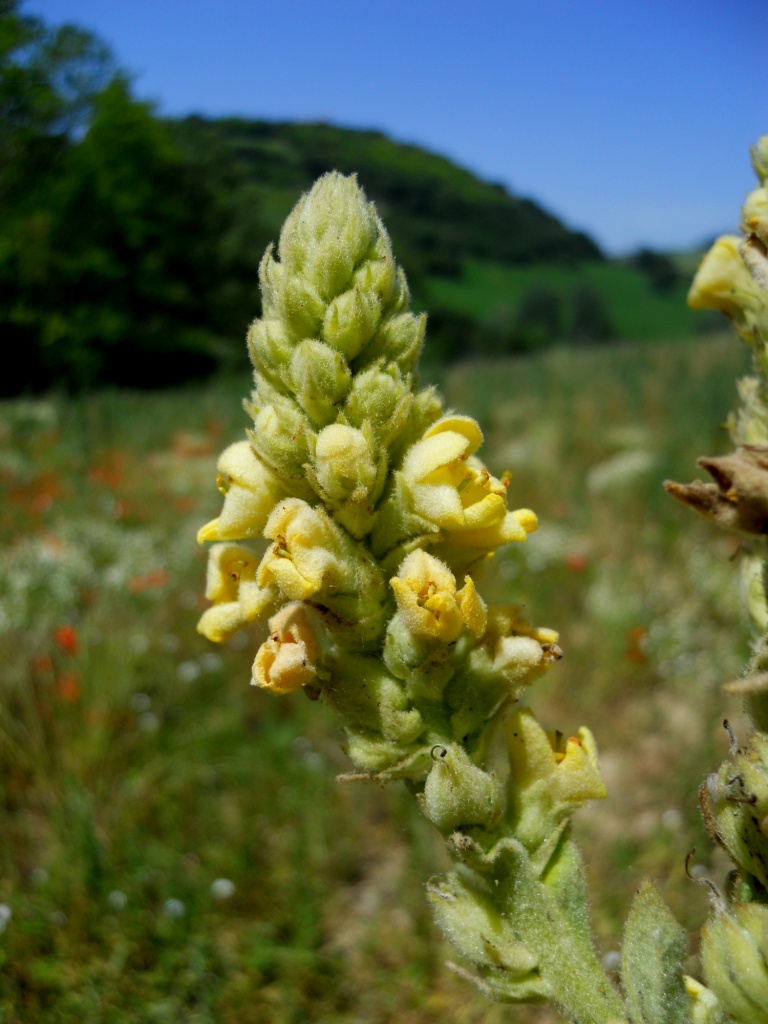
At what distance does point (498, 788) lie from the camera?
107 cm

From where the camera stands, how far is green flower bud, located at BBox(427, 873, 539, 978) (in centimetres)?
102

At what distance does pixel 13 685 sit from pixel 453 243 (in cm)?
5797

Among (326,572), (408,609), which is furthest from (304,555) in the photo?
(408,609)

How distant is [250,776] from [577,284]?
5297 centimetres

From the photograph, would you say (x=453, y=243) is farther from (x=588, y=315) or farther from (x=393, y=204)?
(x=588, y=315)

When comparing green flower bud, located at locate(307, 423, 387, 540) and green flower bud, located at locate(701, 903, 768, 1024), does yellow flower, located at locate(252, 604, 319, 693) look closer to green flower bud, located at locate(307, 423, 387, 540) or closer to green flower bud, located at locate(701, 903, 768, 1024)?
green flower bud, located at locate(307, 423, 387, 540)

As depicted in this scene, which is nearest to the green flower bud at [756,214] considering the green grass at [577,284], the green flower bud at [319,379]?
the green flower bud at [319,379]

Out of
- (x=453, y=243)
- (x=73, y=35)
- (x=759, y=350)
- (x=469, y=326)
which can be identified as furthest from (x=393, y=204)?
(x=759, y=350)

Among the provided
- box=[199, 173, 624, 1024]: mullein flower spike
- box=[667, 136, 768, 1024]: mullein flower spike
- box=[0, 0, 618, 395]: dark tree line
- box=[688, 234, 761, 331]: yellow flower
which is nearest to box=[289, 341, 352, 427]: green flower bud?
box=[199, 173, 624, 1024]: mullein flower spike

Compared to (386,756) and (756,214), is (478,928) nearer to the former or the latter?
(386,756)

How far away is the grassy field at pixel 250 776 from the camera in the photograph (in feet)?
12.4

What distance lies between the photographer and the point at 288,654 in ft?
3.66

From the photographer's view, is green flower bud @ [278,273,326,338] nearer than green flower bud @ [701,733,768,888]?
No

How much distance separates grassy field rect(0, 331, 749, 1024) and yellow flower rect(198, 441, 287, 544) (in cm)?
93
